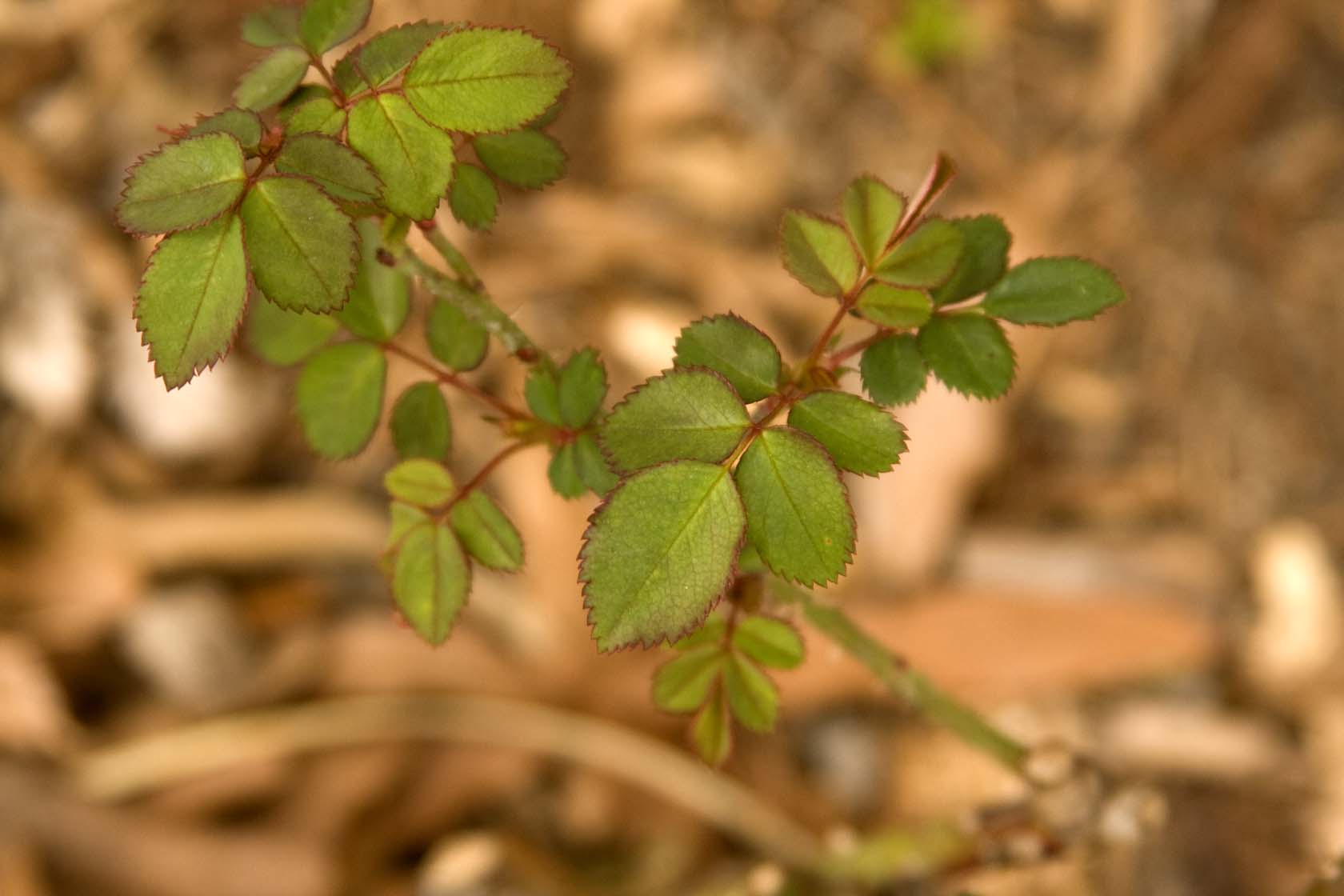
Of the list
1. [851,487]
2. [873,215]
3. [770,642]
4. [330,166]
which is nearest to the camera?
[330,166]

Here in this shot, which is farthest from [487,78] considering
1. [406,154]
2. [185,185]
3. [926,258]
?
[926,258]

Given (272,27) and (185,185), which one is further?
(272,27)

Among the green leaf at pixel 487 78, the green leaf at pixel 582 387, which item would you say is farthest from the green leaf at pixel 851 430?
the green leaf at pixel 487 78

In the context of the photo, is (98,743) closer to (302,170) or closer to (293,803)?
(293,803)

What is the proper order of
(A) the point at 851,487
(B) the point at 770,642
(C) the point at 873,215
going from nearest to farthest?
(C) the point at 873,215 → (B) the point at 770,642 → (A) the point at 851,487

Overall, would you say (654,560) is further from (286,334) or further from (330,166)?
(286,334)

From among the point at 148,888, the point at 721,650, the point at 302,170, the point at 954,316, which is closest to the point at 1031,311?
the point at 954,316

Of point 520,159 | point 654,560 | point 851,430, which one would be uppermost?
point 520,159
